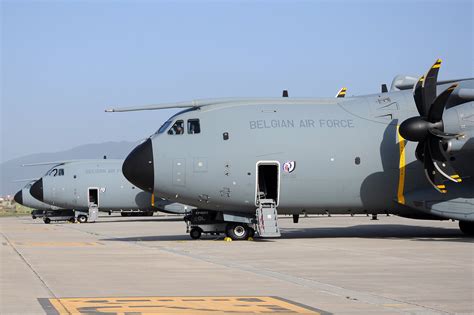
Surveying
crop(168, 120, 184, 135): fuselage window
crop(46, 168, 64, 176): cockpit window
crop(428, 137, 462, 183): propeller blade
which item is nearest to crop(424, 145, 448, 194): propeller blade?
crop(428, 137, 462, 183): propeller blade

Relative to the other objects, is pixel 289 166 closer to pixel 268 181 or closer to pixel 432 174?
pixel 268 181

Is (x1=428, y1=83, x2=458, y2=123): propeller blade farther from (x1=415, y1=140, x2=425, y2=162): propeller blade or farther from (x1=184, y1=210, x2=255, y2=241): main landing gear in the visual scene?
(x1=184, y1=210, x2=255, y2=241): main landing gear

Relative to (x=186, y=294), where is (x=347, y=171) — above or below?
above

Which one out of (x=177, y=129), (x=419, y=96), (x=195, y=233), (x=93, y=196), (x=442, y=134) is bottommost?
(x=195, y=233)

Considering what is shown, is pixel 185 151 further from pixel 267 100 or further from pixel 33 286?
pixel 33 286

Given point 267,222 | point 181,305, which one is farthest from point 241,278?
point 267,222

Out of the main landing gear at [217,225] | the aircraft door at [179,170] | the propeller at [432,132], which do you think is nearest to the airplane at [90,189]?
the main landing gear at [217,225]

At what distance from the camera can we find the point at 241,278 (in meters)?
16.8

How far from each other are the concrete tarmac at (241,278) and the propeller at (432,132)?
2273 millimetres

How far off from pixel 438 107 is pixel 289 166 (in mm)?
5468

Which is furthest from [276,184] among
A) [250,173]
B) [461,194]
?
[461,194]

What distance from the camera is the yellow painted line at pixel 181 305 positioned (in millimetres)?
12273

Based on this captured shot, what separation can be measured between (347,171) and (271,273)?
1132cm

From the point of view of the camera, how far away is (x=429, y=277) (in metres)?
16.7
